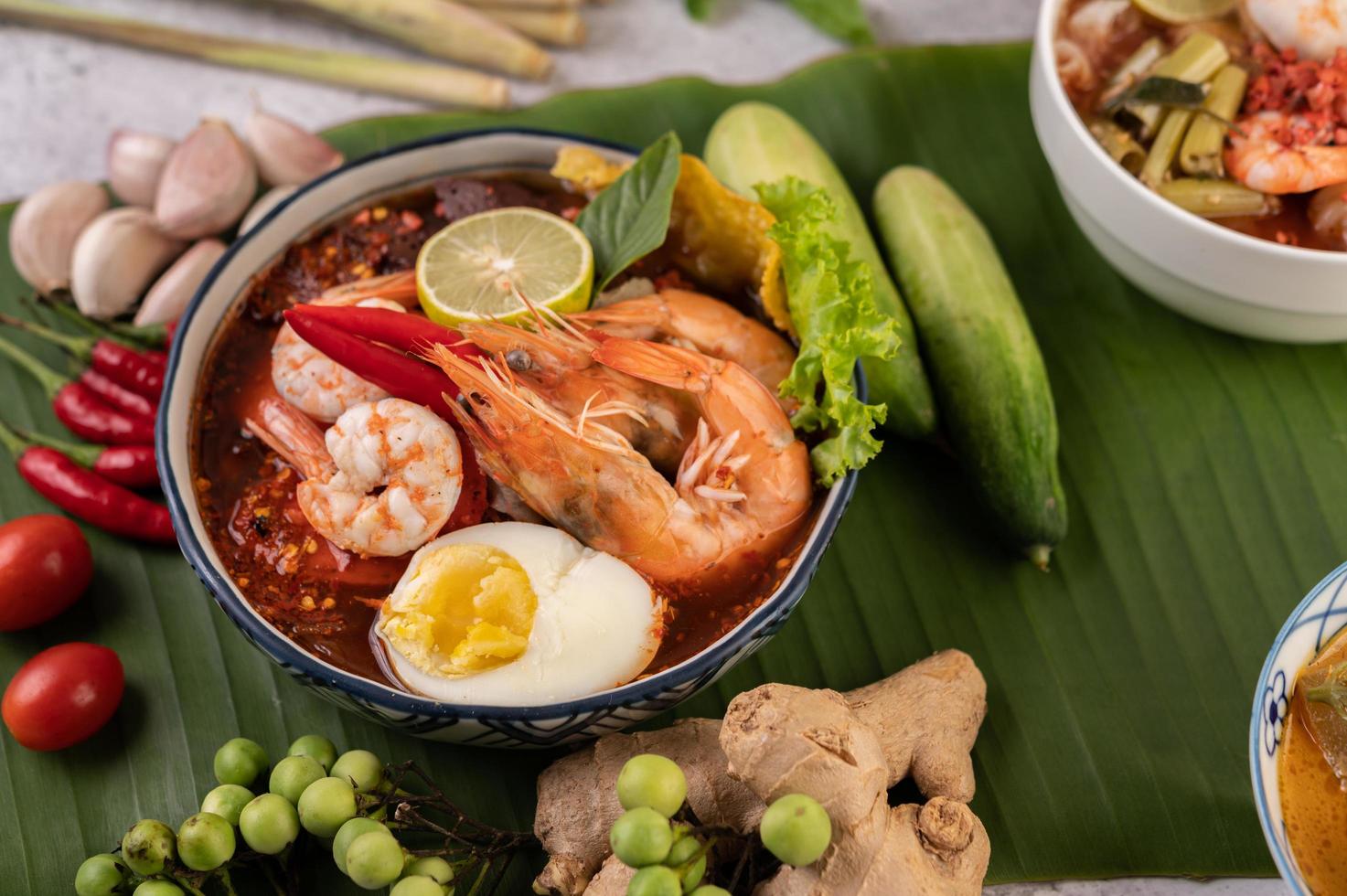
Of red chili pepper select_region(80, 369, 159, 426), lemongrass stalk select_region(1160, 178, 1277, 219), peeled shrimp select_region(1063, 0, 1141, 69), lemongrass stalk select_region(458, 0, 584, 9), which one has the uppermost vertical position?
peeled shrimp select_region(1063, 0, 1141, 69)

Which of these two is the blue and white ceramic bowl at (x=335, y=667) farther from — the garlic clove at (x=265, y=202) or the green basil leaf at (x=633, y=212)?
the garlic clove at (x=265, y=202)

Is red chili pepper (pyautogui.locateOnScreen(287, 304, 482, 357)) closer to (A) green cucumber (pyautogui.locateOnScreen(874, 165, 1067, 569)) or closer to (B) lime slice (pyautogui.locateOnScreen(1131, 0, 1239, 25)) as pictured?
(A) green cucumber (pyautogui.locateOnScreen(874, 165, 1067, 569))

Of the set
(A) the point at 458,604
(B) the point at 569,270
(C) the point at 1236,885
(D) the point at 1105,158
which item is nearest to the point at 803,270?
(B) the point at 569,270

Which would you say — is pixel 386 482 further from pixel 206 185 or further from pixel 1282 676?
pixel 1282 676

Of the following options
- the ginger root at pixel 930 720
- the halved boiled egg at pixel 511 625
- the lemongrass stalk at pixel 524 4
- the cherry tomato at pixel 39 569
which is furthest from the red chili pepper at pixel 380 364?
the lemongrass stalk at pixel 524 4

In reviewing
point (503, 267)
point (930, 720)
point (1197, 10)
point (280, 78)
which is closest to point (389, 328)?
point (503, 267)

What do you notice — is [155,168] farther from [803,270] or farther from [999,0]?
[999,0]

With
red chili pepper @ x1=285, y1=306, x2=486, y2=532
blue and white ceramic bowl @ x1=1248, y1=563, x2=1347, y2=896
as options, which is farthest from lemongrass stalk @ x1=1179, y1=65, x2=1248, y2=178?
red chili pepper @ x1=285, y1=306, x2=486, y2=532
